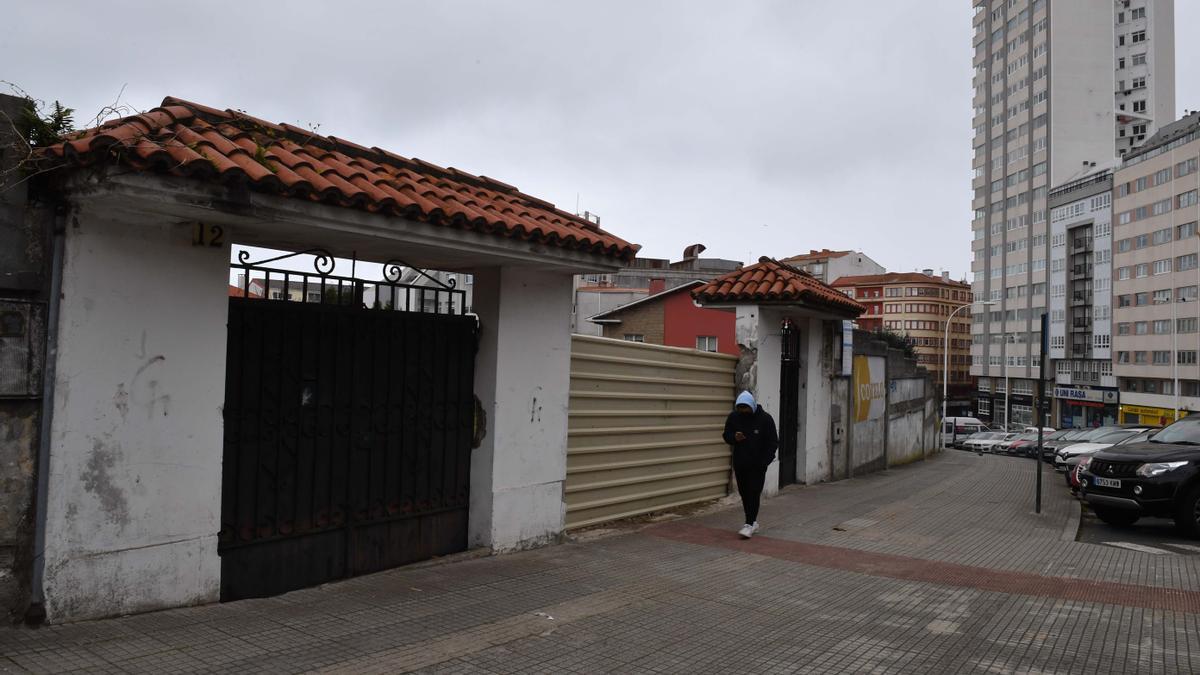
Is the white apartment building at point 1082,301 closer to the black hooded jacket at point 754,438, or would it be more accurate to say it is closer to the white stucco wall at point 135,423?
the black hooded jacket at point 754,438

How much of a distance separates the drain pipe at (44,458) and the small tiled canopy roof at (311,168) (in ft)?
2.53

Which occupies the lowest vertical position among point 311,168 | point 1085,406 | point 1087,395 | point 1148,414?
point 1148,414

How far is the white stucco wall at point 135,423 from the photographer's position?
15.3 ft

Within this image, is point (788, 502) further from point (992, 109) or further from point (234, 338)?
point (992, 109)

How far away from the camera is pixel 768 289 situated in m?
11.6

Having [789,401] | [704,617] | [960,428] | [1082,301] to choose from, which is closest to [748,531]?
[704,617]

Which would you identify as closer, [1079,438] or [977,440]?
[1079,438]

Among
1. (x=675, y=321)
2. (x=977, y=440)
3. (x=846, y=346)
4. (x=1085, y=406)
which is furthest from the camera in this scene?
(x=1085, y=406)

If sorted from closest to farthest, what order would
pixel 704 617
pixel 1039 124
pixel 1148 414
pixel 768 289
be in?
pixel 704 617, pixel 768 289, pixel 1148 414, pixel 1039 124

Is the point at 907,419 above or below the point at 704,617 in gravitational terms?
above

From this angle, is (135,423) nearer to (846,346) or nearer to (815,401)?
(815,401)

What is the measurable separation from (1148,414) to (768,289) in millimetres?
60730

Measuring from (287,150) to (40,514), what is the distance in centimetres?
278

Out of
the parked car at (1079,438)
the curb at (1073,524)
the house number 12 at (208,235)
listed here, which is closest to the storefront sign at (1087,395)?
the parked car at (1079,438)
